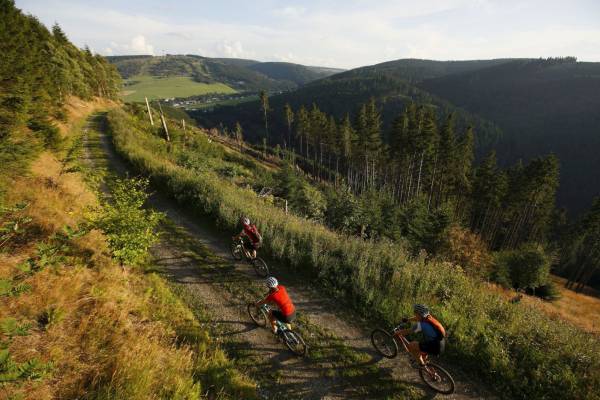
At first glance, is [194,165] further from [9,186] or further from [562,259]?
[562,259]

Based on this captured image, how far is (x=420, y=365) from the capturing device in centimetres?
679

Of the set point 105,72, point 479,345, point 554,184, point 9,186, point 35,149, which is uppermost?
point 105,72

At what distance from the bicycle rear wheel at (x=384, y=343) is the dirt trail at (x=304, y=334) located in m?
0.17

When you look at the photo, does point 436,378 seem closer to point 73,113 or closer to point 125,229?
point 125,229

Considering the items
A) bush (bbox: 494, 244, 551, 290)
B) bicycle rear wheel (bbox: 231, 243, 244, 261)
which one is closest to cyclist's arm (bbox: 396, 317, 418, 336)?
bicycle rear wheel (bbox: 231, 243, 244, 261)

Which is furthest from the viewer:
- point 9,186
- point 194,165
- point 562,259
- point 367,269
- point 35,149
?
point 562,259

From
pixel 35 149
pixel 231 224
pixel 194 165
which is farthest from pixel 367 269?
pixel 194 165

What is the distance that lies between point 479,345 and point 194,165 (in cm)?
2521

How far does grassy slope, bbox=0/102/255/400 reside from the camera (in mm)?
4227

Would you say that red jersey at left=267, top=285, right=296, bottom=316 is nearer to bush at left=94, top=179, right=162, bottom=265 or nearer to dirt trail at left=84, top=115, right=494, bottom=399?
dirt trail at left=84, top=115, right=494, bottom=399

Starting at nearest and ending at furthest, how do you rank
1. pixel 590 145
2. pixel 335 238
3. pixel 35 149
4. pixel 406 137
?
pixel 335 238
pixel 35 149
pixel 406 137
pixel 590 145

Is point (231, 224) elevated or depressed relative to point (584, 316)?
elevated

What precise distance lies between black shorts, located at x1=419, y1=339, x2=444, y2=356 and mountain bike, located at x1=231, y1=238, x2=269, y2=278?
5.76 meters

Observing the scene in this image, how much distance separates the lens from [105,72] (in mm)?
69688
